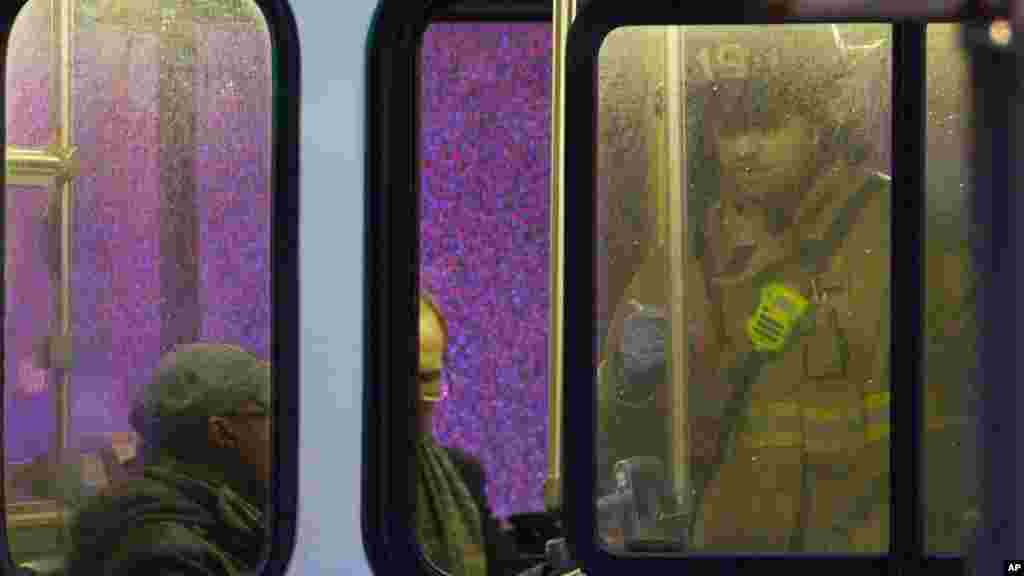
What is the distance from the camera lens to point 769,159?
3.17 m

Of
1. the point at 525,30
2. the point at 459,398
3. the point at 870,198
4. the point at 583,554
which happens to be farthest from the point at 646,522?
the point at 525,30

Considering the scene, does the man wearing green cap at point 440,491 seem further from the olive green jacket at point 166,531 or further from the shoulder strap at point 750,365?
the shoulder strap at point 750,365

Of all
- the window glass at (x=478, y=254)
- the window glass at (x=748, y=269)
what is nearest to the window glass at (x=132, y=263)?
the window glass at (x=478, y=254)

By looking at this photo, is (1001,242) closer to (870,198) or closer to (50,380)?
(870,198)

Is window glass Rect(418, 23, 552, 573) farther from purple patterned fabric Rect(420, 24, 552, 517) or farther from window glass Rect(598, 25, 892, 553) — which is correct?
window glass Rect(598, 25, 892, 553)

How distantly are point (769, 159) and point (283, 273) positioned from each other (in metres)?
0.81

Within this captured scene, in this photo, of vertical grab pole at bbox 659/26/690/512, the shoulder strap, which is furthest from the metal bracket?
the shoulder strap

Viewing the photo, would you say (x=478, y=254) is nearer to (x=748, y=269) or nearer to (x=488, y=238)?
(x=488, y=238)

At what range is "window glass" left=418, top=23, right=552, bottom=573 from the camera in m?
3.30

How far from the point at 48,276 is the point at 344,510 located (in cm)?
62

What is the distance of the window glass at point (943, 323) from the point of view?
10.4ft

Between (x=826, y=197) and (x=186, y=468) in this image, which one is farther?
(x=186, y=468)

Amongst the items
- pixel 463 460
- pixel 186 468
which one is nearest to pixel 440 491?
pixel 463 460

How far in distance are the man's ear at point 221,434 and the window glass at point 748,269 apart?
0.61m
